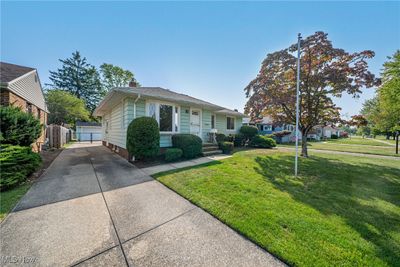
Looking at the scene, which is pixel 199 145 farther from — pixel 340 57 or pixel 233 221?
pixel 340 57

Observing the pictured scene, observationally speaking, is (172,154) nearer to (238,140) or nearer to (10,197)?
(10,197)

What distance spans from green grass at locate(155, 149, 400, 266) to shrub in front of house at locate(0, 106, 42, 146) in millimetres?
4879

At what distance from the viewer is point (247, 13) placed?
6.81m

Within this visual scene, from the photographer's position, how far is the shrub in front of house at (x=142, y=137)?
6.64m

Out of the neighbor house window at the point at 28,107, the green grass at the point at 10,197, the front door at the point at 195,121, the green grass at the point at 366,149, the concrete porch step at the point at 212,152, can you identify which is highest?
the neighbor house window at the point at 28,107

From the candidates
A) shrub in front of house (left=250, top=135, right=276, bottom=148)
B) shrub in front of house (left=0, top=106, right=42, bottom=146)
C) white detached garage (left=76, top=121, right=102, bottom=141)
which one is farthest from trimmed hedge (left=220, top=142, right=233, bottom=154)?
white detached garage (left=76, top=121, right=102, bottom=141)

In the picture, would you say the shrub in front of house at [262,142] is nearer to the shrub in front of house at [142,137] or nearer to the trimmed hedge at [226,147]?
the trimmed hedge at [226,147]

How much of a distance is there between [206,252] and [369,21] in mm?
9753

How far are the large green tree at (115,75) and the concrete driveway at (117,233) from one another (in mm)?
33913

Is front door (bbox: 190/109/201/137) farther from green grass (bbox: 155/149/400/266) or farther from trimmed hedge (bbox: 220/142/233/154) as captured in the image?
green grass (bbox: 155/149/400/266)

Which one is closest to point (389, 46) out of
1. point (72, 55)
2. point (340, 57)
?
point (340, 57)

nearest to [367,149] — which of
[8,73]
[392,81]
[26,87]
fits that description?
[392,81]

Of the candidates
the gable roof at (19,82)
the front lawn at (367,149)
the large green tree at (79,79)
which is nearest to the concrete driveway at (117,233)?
the gable roof at (19,82)

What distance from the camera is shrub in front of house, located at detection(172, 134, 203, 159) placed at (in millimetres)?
8016
